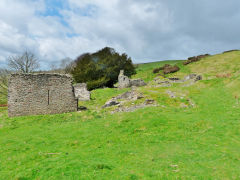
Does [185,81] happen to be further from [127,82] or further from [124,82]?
[124,82]

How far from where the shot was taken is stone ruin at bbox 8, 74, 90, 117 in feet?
60.4

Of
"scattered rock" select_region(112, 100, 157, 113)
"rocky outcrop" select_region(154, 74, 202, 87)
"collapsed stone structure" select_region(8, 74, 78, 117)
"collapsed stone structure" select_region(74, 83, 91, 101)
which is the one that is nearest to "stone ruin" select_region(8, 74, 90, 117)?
"collapsed stone structure" select_region(8, 74, 78, 117)

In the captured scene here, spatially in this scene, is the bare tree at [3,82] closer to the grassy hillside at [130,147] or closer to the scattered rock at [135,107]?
the grassy hillside at [130,147]

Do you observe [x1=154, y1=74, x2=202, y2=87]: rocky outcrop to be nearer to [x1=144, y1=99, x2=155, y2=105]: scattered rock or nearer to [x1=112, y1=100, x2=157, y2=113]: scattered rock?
[x1=144, y1=99, x2=155, y2=105]: scattered rock

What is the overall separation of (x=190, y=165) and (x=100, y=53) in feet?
154

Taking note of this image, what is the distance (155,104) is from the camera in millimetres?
18359

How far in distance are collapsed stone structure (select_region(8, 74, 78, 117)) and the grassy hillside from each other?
184 centimetres

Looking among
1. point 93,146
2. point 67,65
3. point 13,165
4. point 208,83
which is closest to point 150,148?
point 93,146

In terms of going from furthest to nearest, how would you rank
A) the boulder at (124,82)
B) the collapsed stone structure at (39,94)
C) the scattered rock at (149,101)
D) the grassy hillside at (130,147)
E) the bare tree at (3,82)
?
the boulder at (124,82)
the bare tree at (3,82)
the scattered rock at (149,101)
the collapsed stone structure at (39,94)
the grassy hillside at (130,147)

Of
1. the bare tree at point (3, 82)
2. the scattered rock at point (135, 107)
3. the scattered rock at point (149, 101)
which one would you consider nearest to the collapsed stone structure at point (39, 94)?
the scattered rock at point (135, 107)

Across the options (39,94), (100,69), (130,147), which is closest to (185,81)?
A: (100,69)

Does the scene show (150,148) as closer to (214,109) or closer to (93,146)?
(93,146)

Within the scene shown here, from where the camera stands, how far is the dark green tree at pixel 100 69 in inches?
1810

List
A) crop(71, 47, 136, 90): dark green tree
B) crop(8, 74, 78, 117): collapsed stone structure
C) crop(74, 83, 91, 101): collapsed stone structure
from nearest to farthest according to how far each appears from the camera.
A: crop(8, 74, 78, 117): collapsed stone structure < crop(74, 83, 91, 101): collapsed stone structure < crop(71, 47, 136, 90): dark green tree
